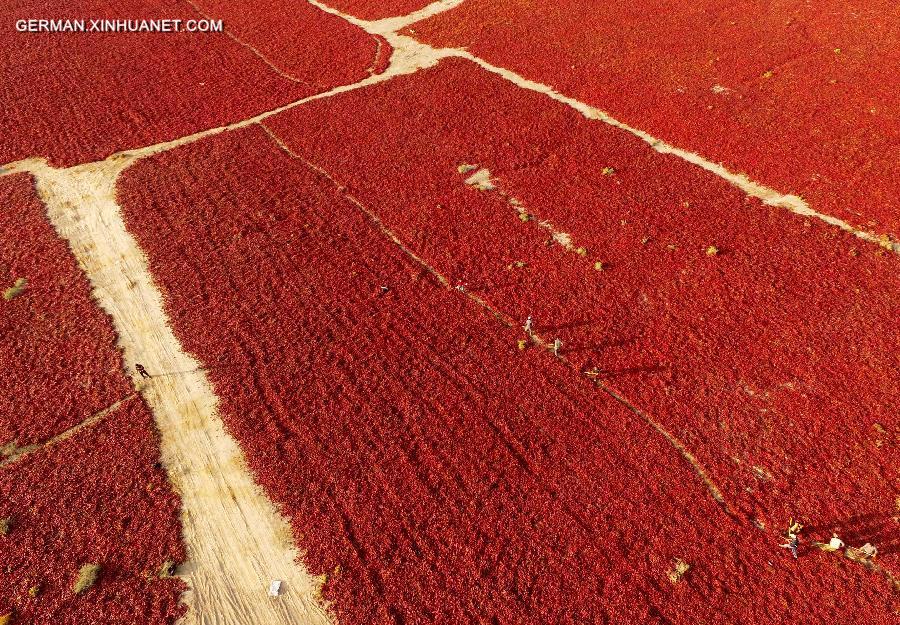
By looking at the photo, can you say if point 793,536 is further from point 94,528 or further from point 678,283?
point 94,528

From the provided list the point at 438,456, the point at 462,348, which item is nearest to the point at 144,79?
the point at 462,348

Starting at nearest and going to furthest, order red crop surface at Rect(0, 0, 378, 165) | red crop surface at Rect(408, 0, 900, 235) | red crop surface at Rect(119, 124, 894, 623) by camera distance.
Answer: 1. red crop surface at Rect(119, 124, 894, 623)
2. red crop surface at Rect(408, 0, 900, 235)
3. red crop surface at Rect(0, 0, 378, 165)

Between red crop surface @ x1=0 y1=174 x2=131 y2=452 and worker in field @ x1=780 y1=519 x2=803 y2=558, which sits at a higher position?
worker in field @ x1=780 y1=519 x2=803 y2=558

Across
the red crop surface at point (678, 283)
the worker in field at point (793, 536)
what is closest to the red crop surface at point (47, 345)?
the red crop surface at point (678, 283)

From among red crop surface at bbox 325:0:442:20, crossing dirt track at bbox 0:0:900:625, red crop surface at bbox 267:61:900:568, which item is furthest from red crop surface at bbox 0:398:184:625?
red crop surface at bbox 325:0:442:20

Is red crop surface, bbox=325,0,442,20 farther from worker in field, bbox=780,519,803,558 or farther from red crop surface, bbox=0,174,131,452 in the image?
worker in field, bbox=780,519,803,558

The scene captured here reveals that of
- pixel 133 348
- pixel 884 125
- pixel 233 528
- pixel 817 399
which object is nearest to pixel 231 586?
A: pixel 233 528
